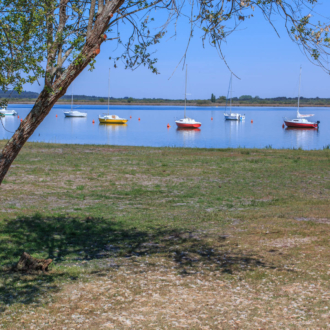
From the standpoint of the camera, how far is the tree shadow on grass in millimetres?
5836

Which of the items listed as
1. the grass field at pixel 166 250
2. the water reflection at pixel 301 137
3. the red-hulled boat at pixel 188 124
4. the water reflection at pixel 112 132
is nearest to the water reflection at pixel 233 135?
the red-hulled boat at pixel 188 124

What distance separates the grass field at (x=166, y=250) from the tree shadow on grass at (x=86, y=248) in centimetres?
2

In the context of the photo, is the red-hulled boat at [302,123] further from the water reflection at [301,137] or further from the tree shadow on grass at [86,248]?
the tree shadow on grass at [86,248]

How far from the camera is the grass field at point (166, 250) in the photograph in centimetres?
483

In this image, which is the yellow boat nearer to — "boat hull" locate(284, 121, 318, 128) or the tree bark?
"boat hull" locate(284, 121, 318, 128)

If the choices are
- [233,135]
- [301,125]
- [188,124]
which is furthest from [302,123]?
[188,124]

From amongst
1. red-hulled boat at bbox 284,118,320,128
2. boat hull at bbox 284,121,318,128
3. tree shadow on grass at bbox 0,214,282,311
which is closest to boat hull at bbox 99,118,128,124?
boat hull at bbox 284,121,318,128

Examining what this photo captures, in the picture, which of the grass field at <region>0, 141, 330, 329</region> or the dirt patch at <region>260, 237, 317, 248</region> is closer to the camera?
the grass field at <region>0, 141, 330, 329</region>

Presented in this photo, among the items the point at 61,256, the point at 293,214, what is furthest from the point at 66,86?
the point at 293,214

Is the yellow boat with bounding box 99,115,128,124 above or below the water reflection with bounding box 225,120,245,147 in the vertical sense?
above

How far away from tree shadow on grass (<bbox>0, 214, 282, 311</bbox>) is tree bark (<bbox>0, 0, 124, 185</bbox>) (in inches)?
67.6

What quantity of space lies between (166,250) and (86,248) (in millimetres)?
1461

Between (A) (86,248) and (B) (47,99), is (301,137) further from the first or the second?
(B) (47,99)

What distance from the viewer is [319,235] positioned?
26.1ft
